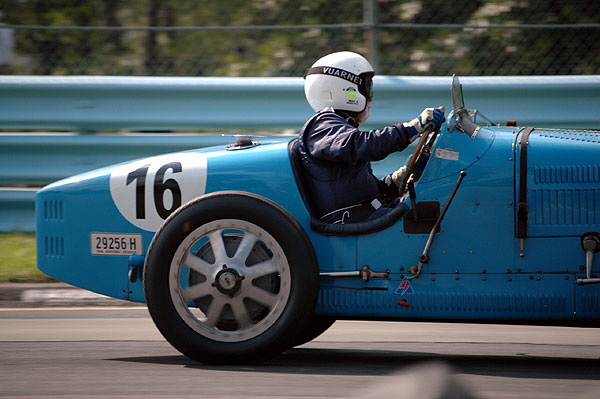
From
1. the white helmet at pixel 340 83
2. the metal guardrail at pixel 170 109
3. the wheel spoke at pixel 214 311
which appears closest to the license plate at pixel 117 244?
the wheel spoke at pixel 214 311

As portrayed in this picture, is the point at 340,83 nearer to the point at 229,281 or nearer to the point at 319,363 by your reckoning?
the point at 229,281

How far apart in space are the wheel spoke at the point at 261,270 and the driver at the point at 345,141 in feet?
1.21

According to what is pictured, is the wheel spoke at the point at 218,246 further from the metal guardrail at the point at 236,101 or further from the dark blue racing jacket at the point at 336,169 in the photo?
the metal guardrail at the point at 236,101

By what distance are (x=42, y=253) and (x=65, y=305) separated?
1370 millimetres

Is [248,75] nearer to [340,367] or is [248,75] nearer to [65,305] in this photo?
[65,305]

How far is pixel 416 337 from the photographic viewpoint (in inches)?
214

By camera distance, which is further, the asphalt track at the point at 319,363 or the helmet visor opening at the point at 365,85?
the helmet visor opening at the point at 365,85

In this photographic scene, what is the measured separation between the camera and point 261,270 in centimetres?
456

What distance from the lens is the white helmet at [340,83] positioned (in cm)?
493

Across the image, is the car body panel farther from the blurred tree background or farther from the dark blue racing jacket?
the blurred tree background

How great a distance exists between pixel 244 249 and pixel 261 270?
0.41ft

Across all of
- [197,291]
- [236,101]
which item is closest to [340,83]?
[197,291]

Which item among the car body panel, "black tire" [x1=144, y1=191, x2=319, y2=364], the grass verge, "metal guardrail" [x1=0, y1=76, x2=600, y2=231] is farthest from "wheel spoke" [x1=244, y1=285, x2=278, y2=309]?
"metal guardrail" [x1=0, y1=76, x2=600, y2=231]

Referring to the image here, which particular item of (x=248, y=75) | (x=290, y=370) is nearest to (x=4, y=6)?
(x=248, y=75)
